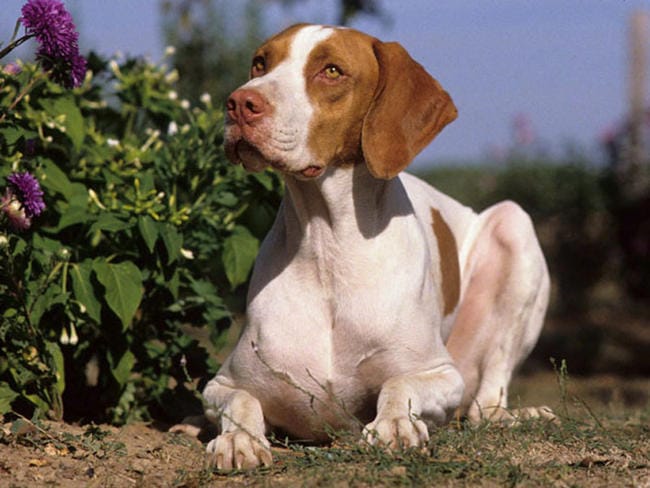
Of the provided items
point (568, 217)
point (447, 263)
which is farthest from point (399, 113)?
point (568, 217)

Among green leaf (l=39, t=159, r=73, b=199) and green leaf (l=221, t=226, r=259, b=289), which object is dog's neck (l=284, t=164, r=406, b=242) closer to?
green leaf (l=221, t=226, r=259, b=289)

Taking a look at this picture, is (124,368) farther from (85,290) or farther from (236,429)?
(236,429)

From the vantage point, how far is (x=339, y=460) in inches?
127

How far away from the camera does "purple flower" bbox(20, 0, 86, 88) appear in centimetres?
355

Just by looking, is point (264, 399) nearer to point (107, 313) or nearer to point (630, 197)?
point (107, 313)

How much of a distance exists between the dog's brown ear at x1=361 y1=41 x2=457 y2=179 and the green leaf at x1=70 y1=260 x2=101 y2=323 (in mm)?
1102

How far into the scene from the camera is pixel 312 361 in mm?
3615

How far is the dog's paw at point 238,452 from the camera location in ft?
10.5

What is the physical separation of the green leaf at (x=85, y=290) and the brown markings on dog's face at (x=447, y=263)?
1331 mm

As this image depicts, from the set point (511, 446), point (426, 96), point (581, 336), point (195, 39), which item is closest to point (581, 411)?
point (511, 446)

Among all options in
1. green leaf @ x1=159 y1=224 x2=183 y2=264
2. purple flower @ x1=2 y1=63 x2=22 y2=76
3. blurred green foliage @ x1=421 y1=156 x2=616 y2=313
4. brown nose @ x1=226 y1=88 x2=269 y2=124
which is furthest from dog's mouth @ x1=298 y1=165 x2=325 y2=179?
blurred green foliage @ x1=421 y1=156 x2=616 y2=313

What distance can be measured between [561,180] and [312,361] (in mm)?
8710

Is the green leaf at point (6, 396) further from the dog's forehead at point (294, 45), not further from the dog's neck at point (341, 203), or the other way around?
the dog's forehead at point (294, 45)

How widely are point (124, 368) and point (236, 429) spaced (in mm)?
844
